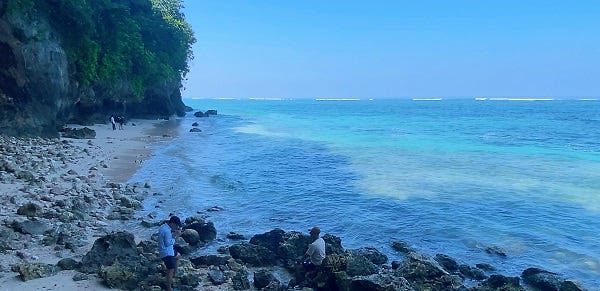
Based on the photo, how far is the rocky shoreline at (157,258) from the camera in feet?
33.6

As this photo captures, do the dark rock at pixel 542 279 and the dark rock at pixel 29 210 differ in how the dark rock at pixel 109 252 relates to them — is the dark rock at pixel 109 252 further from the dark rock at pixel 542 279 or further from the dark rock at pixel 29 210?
the dark rock at pixel 542 279

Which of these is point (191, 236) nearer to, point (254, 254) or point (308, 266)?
point (254, 254)

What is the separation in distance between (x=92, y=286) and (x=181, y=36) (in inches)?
2289

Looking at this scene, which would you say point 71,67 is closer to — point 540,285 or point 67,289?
point 67,289

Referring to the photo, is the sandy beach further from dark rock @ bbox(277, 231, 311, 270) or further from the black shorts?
dark rock @ bbox(277, 231, 311, 270)

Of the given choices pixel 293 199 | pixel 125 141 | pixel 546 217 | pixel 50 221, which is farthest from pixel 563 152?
pixel 50 221

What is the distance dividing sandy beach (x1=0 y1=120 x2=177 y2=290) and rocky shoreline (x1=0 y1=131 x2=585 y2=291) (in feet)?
0.16

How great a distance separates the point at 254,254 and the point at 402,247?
523 cm

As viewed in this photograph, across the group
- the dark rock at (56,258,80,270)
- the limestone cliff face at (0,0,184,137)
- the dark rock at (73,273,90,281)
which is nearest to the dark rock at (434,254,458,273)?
the dark rock at (73,273,90,281)

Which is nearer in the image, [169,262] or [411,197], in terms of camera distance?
[169,262]

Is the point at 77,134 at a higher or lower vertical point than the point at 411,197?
higher

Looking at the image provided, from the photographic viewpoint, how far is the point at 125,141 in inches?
1380

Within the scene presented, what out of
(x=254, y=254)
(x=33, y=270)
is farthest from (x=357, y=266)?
(x=33, y=270)

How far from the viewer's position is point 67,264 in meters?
10.4
